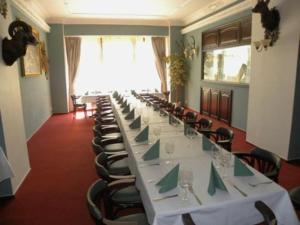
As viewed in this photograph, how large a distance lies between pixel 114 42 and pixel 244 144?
6.59 m

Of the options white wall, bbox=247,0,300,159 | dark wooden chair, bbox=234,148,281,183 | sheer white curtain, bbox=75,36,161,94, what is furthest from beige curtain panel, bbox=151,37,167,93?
dark wooden chair, bbox=234,148,281,183

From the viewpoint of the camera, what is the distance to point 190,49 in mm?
8219

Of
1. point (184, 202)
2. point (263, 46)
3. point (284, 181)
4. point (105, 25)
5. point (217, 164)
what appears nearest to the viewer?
point (184, 202)

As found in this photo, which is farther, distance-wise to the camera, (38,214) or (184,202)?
(38,214)

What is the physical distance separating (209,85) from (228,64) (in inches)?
41.8

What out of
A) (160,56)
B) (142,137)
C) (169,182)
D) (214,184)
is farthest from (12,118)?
(160,56)

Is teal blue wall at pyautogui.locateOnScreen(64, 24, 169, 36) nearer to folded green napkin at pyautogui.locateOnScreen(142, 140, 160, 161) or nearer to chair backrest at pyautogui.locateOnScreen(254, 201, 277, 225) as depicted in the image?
folded green napkin at pyautogui.locateOnScreen(142, 140, 160, 161)

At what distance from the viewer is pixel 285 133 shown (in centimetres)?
386

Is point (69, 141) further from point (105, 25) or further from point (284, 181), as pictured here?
point (105, 25)

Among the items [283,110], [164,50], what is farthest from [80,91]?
[283,110]

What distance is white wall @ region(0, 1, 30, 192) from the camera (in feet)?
9.40

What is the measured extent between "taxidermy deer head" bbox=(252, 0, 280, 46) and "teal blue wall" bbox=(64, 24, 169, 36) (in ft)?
17.4

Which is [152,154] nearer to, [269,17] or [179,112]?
[179,112]

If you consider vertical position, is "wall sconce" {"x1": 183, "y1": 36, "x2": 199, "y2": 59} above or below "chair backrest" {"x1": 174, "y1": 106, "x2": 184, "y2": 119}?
above
